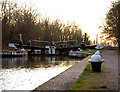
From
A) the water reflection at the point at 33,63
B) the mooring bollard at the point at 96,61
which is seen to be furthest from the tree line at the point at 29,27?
the mooring bollard at the point at 96,61

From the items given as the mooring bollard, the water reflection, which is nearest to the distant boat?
the water reflection

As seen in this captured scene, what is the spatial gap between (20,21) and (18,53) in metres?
16.4

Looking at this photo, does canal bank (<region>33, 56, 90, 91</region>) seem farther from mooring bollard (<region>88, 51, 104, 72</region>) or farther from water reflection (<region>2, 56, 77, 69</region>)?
water reflection (<region>2, 56, 77, 69</region>)

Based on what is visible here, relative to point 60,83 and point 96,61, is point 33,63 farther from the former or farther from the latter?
point 60,83

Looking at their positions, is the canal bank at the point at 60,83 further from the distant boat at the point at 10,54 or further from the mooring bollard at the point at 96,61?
the distant boat at the point at 10,54

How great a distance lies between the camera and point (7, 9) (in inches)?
1861

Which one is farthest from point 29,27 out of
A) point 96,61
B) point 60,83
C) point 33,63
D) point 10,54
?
point 60,83

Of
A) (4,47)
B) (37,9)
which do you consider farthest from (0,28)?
(37,9)

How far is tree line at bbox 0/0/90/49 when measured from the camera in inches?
1838

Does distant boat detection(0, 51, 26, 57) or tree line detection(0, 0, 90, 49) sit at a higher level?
tree line detection(0, 0, 90, 49)

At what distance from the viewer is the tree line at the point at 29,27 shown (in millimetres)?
46688

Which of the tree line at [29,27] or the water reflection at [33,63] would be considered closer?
the water reflection at [33,63]

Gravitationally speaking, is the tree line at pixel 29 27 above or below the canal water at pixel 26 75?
above

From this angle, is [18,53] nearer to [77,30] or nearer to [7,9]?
[7,9]
